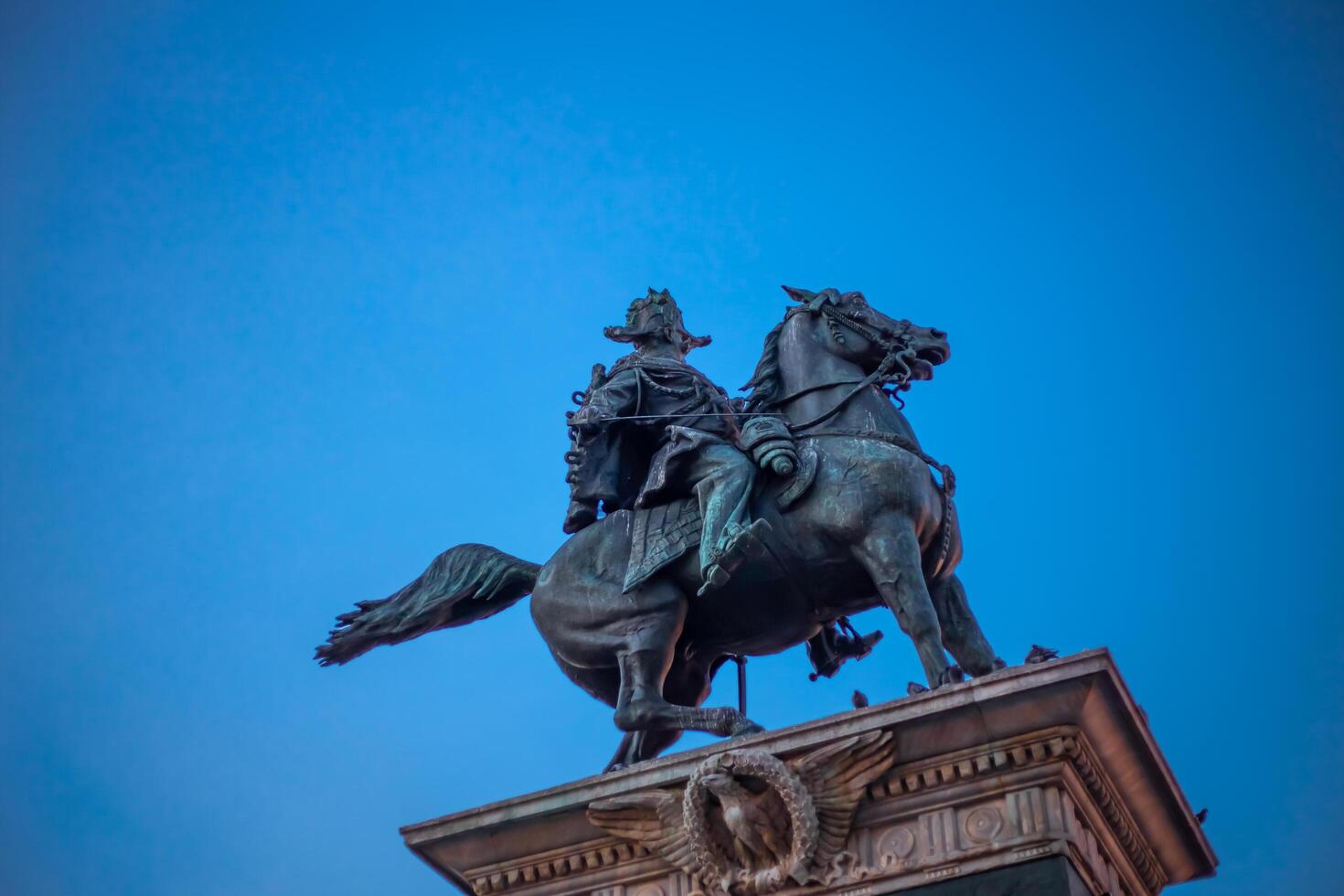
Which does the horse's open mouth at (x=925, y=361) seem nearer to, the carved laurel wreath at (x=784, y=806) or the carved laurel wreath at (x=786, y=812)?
the carved laurel wreath at (x=786, y=812)

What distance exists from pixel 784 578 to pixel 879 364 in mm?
1944

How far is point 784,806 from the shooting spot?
1061 centimetres

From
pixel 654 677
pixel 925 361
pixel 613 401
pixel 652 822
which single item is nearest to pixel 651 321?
pixel 613 401

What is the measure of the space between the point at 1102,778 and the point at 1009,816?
73 cm

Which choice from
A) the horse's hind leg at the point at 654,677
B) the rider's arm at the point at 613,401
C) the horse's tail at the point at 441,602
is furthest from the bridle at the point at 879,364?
the horse's tail at the point at 441,602

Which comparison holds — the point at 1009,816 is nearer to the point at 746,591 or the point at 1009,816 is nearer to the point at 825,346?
the point at 746,591

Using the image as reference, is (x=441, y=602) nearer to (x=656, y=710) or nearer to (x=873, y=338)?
(x=656, y=710)

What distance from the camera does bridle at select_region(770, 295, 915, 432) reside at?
1276 centimetres

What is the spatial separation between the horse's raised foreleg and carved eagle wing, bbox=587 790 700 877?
1810 millimetres

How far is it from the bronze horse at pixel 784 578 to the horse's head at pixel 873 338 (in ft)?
0.04

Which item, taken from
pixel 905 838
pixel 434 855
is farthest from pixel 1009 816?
pixel 434 855

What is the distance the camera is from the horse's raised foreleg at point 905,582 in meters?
11.3

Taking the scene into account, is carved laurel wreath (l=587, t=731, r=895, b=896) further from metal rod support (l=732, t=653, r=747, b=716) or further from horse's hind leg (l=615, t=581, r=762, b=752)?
metal rod support (l=732, t=653, r=747, b=716)

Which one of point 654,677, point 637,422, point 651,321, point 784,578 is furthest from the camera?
point 651,321
